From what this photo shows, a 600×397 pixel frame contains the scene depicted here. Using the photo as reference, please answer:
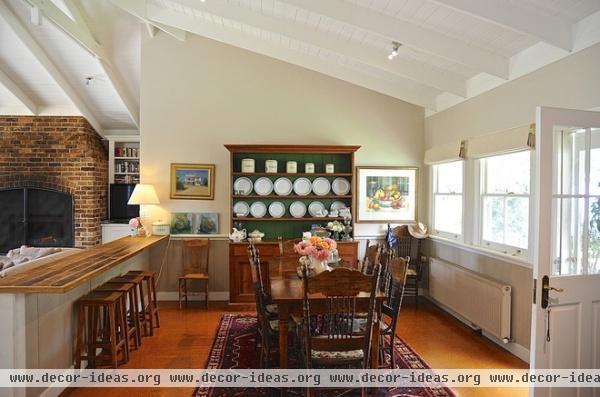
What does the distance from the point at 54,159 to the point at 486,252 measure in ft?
22.1

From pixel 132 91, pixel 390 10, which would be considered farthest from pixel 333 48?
pixel 132 91

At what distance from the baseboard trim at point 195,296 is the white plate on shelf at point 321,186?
6.27 ft

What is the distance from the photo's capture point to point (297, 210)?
520 centimetres

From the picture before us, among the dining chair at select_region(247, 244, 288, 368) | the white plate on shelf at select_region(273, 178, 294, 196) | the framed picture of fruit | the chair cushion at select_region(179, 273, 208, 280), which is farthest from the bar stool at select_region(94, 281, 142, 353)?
the framed picture of fruit

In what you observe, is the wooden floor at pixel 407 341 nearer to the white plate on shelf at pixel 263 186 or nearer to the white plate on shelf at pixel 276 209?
the white plate on shelf at pixel 276 209

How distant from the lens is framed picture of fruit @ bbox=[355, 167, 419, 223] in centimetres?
535

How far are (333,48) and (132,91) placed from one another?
4.09 m

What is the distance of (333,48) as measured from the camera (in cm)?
398

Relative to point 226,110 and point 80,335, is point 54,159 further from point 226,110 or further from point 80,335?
point 80,335

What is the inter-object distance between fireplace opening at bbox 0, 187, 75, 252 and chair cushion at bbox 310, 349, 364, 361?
225 inches

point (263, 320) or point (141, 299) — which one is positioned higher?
point (263, 320)

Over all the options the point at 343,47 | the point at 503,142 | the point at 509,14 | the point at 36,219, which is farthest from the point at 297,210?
the point at 36,219

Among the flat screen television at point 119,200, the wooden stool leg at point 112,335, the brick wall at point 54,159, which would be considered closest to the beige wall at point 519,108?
the wooden stool leg at point 112,335

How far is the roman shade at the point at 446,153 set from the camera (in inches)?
168
